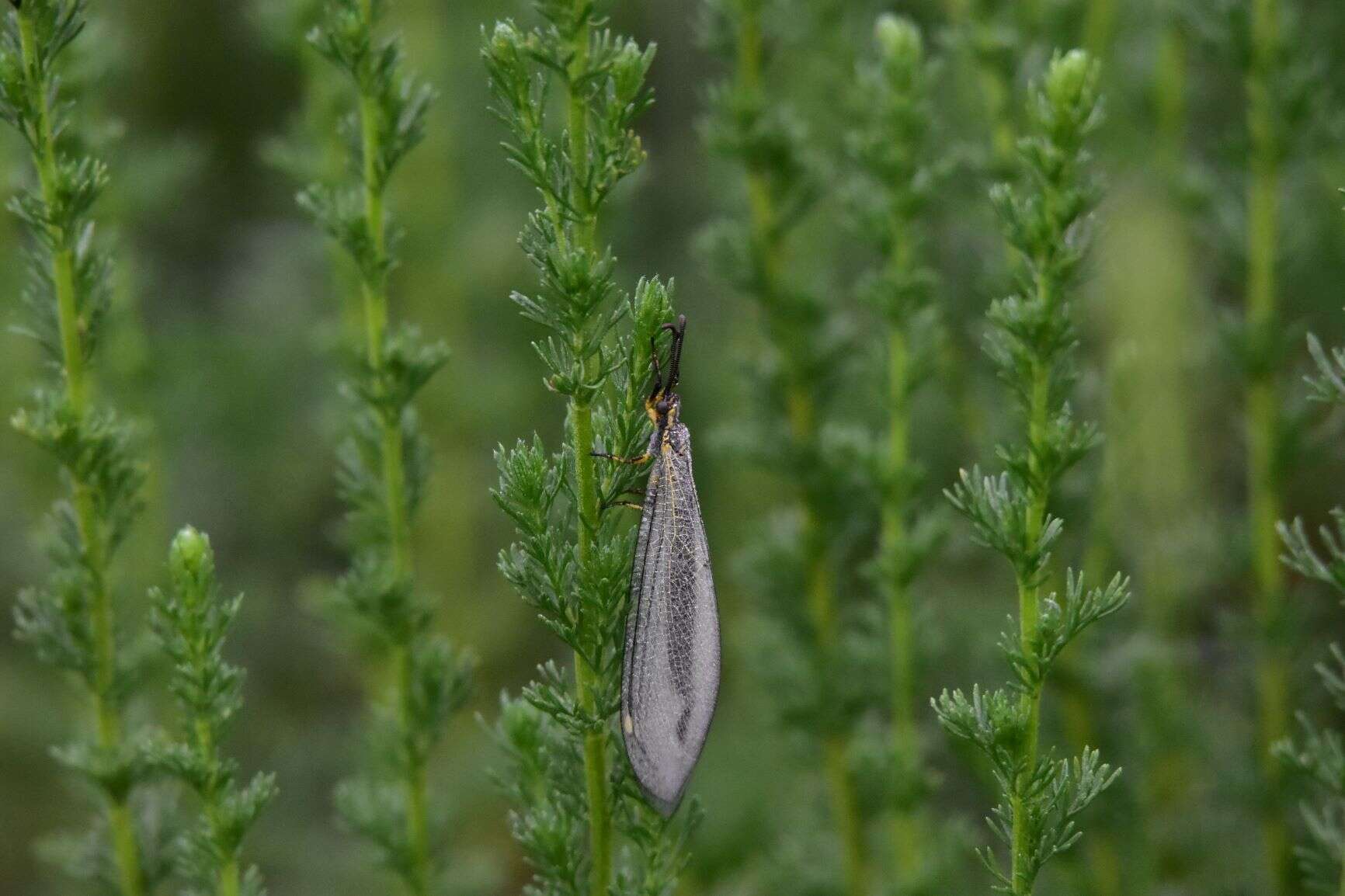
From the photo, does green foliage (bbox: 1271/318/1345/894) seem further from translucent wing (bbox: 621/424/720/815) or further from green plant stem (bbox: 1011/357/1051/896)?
translucent wing (bbox: 621/424/720/815)

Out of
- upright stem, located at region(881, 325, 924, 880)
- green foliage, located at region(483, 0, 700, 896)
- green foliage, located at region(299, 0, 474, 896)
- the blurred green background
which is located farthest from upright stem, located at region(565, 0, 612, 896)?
the blurred green background

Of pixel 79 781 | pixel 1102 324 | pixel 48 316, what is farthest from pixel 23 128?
pixel 1102 324

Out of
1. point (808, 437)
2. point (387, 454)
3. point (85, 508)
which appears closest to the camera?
point (85, 508)

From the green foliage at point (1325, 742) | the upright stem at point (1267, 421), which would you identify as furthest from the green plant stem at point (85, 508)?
the upright stem at point (1267, 421)

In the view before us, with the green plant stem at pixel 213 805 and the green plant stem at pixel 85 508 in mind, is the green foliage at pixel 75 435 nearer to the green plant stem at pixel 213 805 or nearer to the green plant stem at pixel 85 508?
the green plant stem at pixel 85 508

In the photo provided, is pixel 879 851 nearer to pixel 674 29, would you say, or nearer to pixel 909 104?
pixel 909 104

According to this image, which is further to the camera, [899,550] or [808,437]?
[808,437]

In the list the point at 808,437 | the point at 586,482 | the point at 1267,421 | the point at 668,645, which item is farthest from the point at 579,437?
the point at 1267,421

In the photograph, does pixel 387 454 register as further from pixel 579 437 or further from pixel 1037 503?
pixel 1037 503
